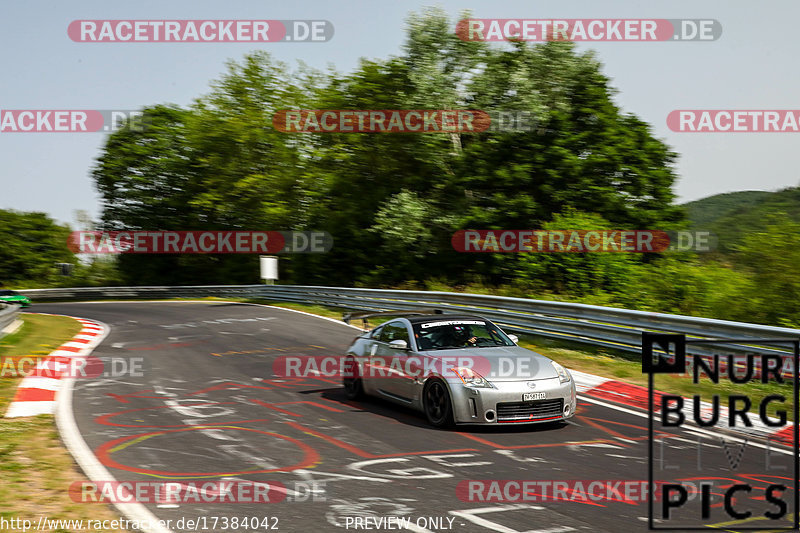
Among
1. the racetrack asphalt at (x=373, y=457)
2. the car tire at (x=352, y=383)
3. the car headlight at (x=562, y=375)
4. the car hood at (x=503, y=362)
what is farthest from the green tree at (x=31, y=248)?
the car headlight at (x=562, y=375)

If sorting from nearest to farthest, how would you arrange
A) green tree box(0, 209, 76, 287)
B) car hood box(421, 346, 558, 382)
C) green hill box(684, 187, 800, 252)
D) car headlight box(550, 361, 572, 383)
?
car hood box(421, 346, 558, 382) < car headlight box(550, 361, 572, 383) < green hill box(684, 187, 800, 252) < green tree box(0, 209, 76, 287)

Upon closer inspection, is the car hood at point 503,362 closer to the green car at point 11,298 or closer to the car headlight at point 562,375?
the car headlight at point 562,375

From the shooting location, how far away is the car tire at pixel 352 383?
10.7 m

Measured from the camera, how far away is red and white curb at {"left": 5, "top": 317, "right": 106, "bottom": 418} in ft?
32.2

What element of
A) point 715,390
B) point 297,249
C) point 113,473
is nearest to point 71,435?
point 113,473

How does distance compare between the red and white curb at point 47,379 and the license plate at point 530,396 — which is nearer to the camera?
the license plate at point 530,396

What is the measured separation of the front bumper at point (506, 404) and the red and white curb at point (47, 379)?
17.8ft

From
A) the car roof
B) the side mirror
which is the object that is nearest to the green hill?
the car roof

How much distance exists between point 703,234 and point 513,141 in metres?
9.25

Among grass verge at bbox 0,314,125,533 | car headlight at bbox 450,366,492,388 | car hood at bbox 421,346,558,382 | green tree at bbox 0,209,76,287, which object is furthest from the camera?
green tree at bbox 0,209,76,287

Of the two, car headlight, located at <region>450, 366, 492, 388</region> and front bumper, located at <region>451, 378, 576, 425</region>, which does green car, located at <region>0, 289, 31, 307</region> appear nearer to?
car headlight, located at <region>450, 366, 492, 388</region>

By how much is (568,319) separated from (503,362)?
675cm

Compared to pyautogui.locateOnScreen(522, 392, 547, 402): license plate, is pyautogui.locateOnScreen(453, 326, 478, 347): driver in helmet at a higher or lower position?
higher

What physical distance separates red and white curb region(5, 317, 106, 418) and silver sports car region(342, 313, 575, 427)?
4.32m
